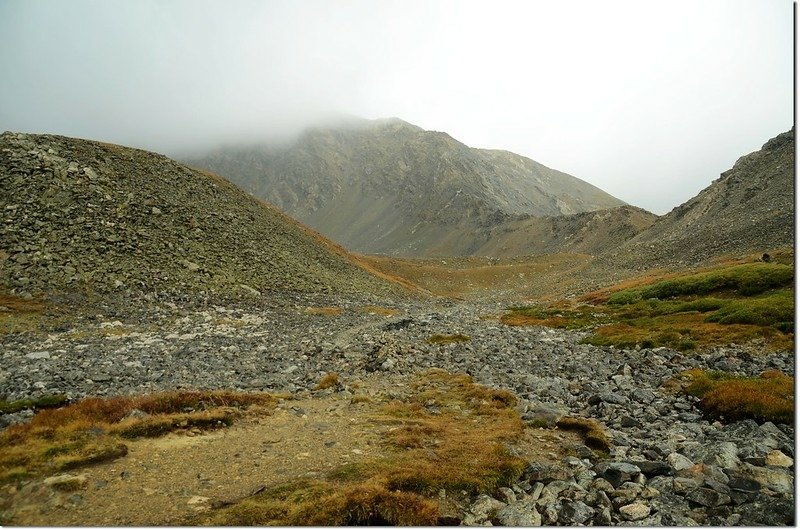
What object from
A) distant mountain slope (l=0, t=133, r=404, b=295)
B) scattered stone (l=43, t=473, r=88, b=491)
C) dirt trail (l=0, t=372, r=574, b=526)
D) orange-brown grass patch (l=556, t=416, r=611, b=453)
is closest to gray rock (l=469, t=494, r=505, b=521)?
dirt trail (l=0, t=372, r=574, b=526)

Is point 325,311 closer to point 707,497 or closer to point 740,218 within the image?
point 707,497

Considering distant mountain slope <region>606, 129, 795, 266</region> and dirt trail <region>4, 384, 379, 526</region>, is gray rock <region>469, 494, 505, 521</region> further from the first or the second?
distant mountain slope <region>606, 129, 795, 266</region>

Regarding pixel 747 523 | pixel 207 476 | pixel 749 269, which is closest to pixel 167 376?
pixel 207 476

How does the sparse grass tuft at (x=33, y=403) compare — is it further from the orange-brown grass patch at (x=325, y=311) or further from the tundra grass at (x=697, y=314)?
the orange-brown grass patch at (x=325, y=311)

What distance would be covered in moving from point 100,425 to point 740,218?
107867 millimetres

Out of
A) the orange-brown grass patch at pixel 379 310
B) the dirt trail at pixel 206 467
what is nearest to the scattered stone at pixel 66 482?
the dirt trail at pixel 206 467

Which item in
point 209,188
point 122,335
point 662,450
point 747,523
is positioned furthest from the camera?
point 209,188

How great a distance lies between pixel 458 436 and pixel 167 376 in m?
16.7

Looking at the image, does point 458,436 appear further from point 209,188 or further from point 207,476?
point 209,188

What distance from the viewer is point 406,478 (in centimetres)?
1080

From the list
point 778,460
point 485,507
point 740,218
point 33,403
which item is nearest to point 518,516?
point 485,507

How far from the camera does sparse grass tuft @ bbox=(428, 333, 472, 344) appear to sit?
35688mm

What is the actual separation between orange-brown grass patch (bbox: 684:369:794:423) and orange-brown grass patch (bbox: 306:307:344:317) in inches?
1540

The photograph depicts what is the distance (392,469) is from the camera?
11.3m
